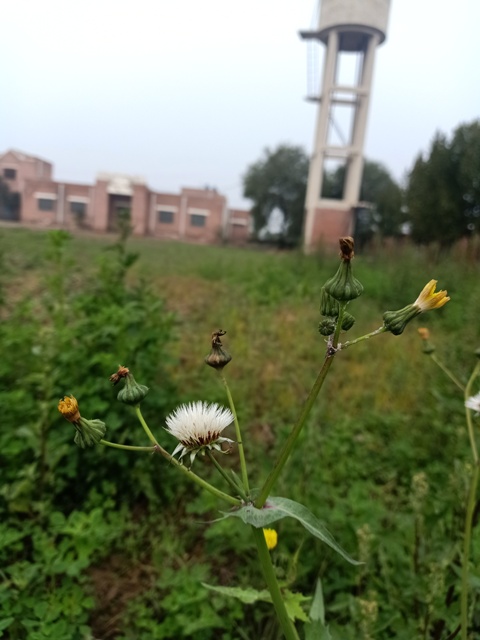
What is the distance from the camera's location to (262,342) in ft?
11.0

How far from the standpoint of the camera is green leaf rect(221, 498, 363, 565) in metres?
0.48

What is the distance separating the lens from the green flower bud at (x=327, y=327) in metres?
0.52

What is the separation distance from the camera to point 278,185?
22734 millimetres

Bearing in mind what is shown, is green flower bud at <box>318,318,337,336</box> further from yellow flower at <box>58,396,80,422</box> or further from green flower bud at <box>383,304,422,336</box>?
yellow flower at <box>58,396,80,422</box>

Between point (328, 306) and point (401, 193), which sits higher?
point (401, 193)

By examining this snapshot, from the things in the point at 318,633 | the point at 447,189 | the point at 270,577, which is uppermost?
the point at 447,189

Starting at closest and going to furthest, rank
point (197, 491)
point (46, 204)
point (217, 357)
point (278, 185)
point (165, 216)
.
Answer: point (217, 357) → point (197, 491) → point (46, 204) → point (165, 216) → point (278, 185)

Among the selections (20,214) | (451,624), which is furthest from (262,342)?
(20,214)

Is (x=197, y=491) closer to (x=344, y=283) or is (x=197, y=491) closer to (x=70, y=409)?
(x=70, y=409)

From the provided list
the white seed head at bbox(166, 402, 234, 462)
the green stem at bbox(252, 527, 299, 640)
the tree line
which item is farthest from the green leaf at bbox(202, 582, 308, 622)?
the tree line

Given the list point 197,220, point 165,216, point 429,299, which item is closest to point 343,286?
point 429,299

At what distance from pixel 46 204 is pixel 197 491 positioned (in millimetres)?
13902

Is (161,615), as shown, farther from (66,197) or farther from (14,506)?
(66,197)

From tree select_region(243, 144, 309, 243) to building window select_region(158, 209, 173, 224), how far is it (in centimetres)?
422
